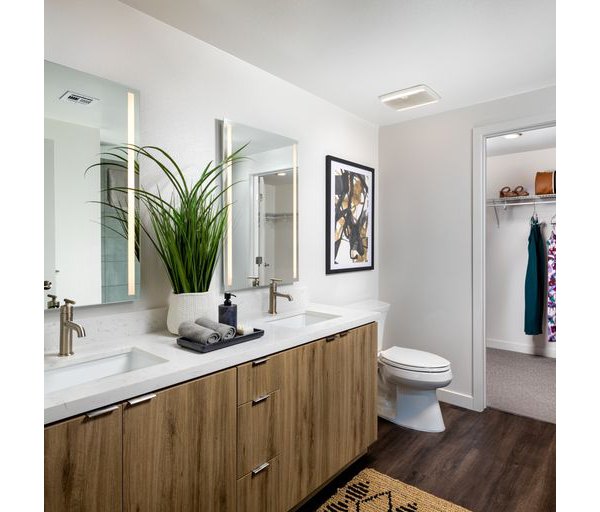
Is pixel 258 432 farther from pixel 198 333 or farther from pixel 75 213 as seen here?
pixel 75 213

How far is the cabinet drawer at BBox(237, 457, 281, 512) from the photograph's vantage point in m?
1.48

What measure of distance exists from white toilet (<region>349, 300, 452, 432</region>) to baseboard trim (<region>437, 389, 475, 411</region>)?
365mm

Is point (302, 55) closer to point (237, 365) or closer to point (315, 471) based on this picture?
point (237, 365)

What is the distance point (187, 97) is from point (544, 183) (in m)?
3.88

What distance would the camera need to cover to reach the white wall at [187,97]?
1.57m

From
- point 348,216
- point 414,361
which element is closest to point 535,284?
point 414,361

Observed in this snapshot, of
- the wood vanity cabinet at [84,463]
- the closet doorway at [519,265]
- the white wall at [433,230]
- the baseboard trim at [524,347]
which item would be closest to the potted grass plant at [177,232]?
the wood vanity cabinet at [84,463]

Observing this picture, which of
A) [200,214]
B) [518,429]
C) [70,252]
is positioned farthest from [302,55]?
[518,429]

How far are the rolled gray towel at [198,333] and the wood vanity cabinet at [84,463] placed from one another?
40 centimetres

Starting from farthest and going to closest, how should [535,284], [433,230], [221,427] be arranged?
[535,284] → [433,230] → [221,427]

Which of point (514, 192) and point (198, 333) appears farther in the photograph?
point (514, 192)

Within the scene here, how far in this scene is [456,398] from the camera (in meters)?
3.04
